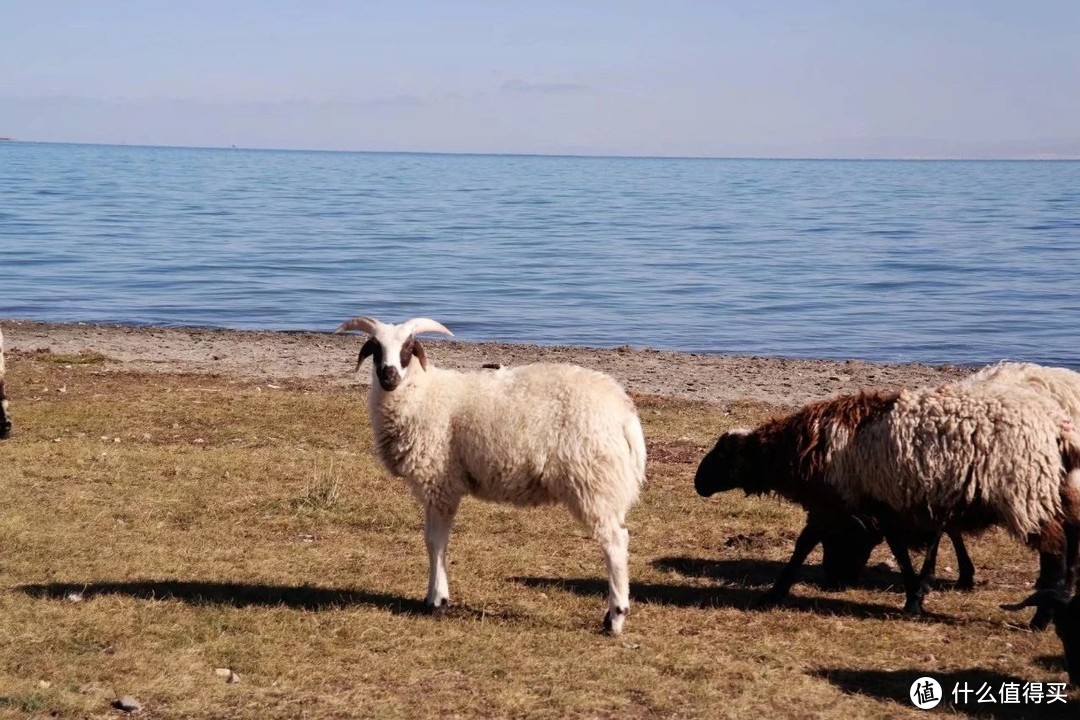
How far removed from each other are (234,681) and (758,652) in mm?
3131

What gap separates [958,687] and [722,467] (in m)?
3.13

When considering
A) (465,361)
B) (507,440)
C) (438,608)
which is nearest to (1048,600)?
(507,440)

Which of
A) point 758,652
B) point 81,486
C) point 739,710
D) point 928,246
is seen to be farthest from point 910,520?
point 928,246

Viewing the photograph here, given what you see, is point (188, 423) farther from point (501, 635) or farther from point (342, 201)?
point (342, 201)

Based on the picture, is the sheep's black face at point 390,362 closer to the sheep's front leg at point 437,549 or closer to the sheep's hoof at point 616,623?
the sheep's front leg at point 437,549

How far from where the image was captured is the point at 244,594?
9.13m

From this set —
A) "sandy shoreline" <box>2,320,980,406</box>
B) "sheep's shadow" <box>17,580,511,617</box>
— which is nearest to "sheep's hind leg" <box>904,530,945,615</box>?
"sheep's shadow" <box>17,580,511,617</box>

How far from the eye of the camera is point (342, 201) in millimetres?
89375

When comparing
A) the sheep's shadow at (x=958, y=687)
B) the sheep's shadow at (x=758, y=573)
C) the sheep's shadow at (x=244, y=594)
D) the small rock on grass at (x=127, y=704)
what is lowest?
the sheep's shadow at (x=758, y=573)

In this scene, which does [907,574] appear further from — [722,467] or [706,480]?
[706,480]

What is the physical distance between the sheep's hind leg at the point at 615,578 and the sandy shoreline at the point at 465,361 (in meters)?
9.91

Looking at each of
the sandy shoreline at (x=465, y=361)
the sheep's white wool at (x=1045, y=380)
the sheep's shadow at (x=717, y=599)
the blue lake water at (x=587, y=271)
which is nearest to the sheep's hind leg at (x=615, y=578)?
the sheep's shadow at (x=717, y=599)

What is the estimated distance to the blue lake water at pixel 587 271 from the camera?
29.1 m

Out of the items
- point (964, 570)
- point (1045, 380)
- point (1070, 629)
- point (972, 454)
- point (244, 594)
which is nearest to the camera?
point (1070, 629)
